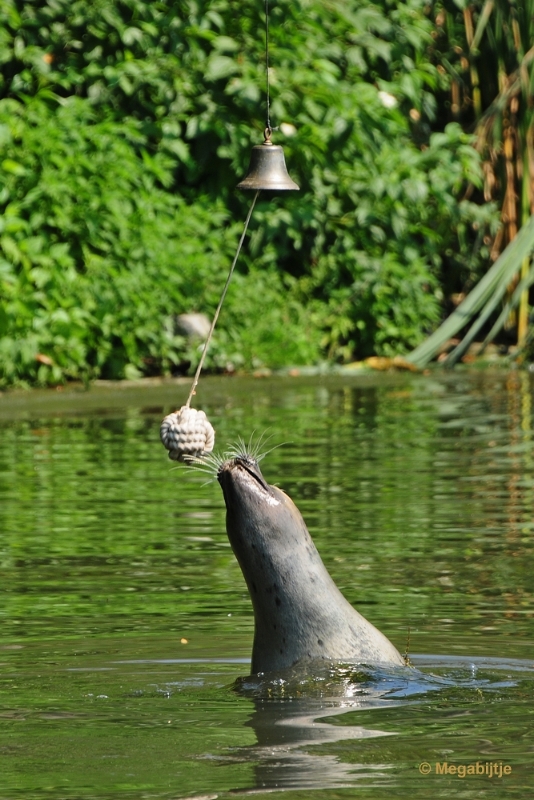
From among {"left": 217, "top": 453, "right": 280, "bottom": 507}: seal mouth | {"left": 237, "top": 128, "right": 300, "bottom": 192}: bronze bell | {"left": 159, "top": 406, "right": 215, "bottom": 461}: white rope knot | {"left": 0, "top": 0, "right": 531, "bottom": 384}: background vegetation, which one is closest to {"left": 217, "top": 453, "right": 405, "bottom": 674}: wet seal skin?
{"left": 217, "top": 453, "right": 280, "bottom": 507}: seal mouth

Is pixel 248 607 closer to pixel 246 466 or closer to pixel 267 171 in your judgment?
pixel 246 466

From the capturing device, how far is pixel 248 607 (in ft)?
18.1

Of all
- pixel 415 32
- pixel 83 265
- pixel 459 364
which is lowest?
pixel 459 364

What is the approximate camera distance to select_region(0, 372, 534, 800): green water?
11.6 feet

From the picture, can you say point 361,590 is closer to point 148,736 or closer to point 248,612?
point 248,612

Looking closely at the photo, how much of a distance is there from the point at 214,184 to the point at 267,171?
847 cm

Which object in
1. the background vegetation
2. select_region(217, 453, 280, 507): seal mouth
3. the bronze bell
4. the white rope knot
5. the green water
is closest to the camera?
the green water

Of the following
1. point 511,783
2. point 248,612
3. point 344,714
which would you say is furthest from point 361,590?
point 511,783

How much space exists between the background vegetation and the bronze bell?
6375mm

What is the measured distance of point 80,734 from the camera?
3836 millimetres

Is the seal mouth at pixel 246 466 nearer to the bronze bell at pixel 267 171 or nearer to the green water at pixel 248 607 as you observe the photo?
the green water at pixel 248 607

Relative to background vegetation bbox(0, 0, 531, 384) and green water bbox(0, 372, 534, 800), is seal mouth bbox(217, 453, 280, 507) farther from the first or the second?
background vegetation bbox(0, 0, 531, 384)

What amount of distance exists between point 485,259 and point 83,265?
4371 mm

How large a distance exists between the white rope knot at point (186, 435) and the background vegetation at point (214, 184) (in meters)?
6.71
